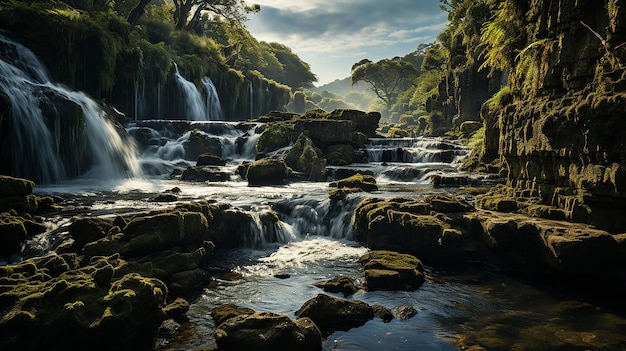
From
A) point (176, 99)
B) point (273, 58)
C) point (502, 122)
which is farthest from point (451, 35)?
point (273, 58)

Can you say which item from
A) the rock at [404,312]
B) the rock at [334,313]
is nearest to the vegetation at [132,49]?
the rock at [334,313]

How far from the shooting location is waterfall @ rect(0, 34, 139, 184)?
1548cm

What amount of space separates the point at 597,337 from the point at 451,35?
37.8 m

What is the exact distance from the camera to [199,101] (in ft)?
118

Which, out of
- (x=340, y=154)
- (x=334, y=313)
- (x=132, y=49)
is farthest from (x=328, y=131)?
(x=334, y=313)

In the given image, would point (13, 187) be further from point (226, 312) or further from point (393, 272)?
point (393, 272)

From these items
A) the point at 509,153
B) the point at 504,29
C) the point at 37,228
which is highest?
the point at 504,29

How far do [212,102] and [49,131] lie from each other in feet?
73.2

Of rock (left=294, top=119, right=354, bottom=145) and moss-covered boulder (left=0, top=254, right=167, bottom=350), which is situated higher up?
rock (left=294, top=119, right=354, bottom=145)

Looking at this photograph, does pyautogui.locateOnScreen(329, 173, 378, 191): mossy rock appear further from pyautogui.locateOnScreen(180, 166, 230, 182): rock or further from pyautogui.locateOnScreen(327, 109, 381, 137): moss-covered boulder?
pyautogui.locateOnScreen(327, 109, 381, 137): moss-covered boulder

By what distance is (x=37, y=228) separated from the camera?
30.4ft

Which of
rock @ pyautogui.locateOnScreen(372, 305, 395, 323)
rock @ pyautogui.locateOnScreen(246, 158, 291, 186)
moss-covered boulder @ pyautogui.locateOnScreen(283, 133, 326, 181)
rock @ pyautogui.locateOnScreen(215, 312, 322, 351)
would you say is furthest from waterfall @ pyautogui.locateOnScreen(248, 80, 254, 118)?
rock @ pyautogui.locateOnScreen(215, 312, 322, 351)

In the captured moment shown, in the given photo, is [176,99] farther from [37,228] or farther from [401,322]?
[401,322]

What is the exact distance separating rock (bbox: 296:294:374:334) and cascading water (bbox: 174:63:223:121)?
30.6m
